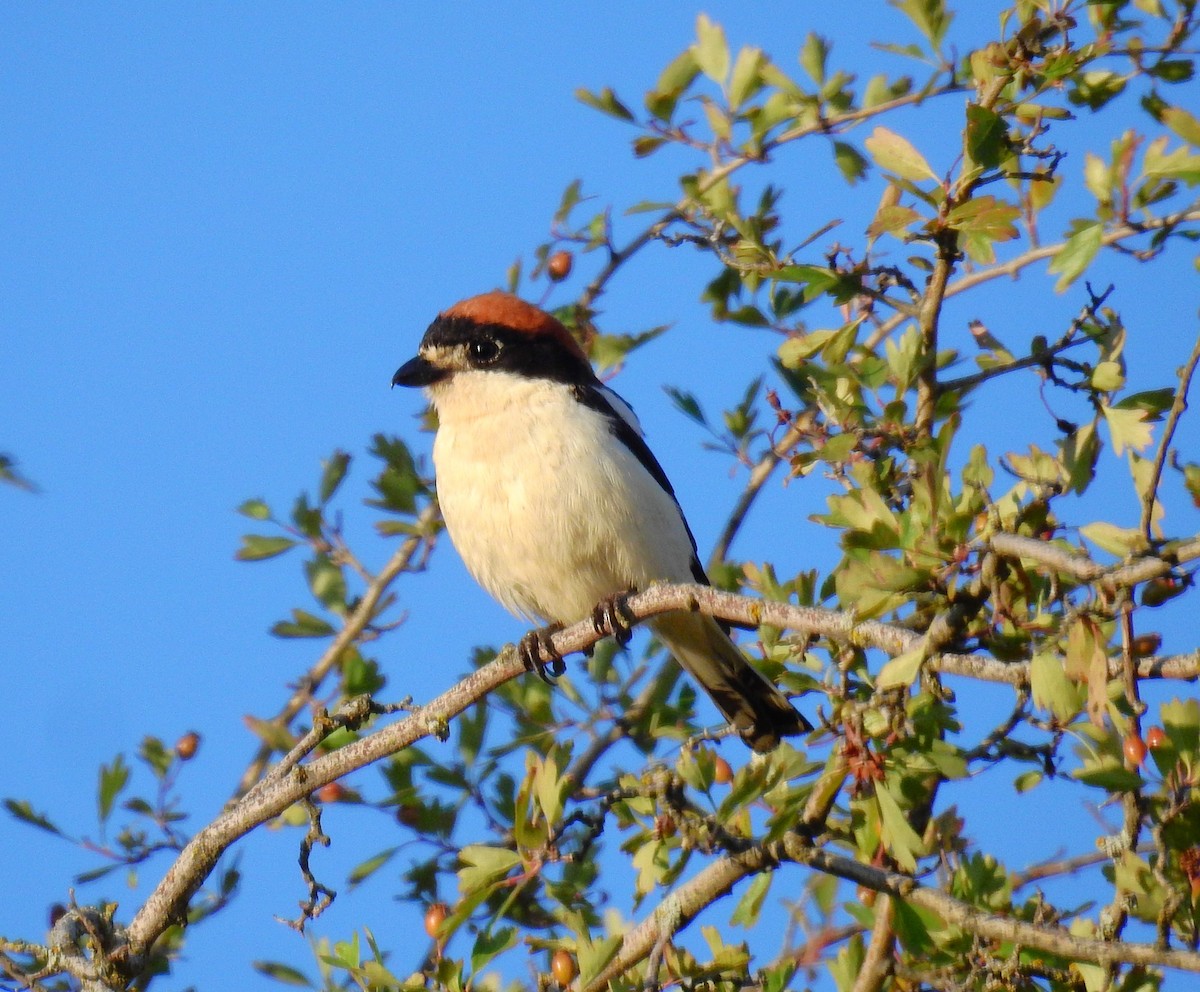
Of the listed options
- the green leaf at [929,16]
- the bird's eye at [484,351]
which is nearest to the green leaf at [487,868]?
the bird's eye at [484,351]

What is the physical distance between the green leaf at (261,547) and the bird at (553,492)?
0.72 m

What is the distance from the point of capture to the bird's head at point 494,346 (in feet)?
15.4

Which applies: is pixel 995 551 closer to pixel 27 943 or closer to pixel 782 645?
pixel 782 645

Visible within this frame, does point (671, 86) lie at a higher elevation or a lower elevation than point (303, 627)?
higher

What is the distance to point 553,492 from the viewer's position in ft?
13.8

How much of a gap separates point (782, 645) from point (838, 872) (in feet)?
2.56

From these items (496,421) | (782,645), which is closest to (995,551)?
(782,645)

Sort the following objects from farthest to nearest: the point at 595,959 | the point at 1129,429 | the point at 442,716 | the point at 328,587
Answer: the point at 328,587, the point at 442,716, the point at 1129,429, the point at 595,959

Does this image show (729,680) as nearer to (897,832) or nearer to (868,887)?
(868,887)

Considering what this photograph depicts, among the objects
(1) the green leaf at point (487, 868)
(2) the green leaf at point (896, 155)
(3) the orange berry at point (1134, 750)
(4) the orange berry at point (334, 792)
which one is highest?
(2) the green leaf at point (896, 155)

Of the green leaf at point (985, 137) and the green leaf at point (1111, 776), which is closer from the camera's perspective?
the green leaf at point (1111, 776)

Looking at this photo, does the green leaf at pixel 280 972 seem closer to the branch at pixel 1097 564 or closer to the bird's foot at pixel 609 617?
the bird's foot at pixel 609 617

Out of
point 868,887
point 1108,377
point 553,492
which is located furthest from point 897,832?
point 553,492

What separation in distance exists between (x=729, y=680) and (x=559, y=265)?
174cm
